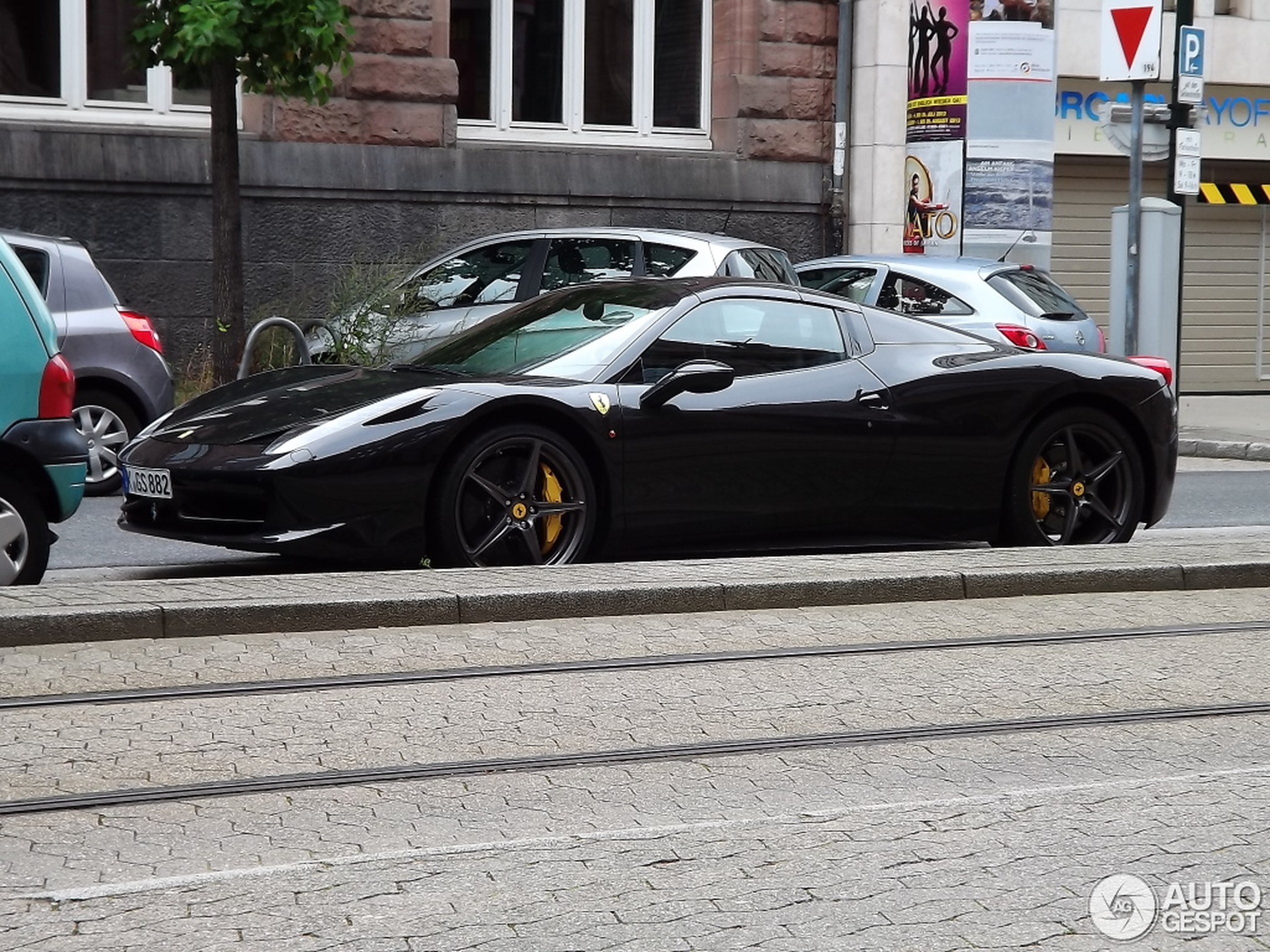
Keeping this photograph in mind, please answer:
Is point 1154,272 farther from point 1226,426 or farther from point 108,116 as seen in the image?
point 108,116

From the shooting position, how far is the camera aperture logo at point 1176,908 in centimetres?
392

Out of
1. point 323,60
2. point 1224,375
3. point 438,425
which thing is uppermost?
point 323,60

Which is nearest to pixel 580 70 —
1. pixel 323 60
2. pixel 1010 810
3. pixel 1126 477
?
pixel 323 60

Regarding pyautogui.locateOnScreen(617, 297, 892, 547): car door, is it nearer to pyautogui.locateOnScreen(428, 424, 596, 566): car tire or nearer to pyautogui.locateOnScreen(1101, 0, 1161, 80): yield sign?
pyautogui.locateOnScreen(428, 424, 596, 566): car tire

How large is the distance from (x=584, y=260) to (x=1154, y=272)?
19.7 ft

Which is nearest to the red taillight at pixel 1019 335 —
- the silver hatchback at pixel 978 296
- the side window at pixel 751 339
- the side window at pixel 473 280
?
the silver hatchback at pixel 978 296

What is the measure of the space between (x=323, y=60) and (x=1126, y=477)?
7.54 m

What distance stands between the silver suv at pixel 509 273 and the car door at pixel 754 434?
4.18 m

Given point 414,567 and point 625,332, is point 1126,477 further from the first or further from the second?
point 414,567

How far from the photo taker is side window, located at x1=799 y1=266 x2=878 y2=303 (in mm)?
14695

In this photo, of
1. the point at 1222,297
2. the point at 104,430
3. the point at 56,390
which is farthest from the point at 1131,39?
the point at 56,390

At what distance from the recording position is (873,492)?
889 cm

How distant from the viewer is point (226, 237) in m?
14.6

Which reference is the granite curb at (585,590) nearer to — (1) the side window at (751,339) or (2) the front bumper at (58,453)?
(2) the front bumper at (58,453)
